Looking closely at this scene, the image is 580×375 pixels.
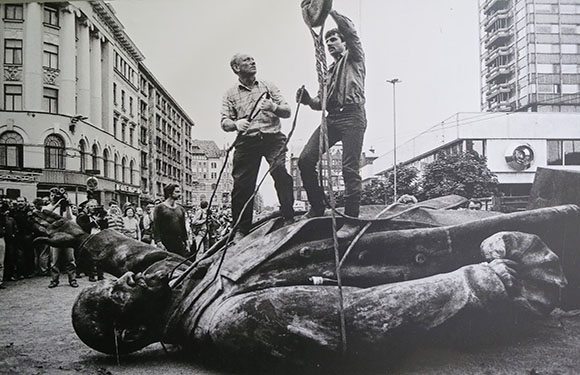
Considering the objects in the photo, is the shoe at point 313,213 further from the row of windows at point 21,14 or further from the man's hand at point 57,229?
the row of windows at point 21,14

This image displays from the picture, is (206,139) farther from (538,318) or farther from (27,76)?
(538,318)

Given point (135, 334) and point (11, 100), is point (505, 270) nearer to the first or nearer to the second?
point (135, 334)

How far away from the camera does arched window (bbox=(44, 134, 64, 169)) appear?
2.74 m

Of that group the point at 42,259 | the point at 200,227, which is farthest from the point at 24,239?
the point at 200,227

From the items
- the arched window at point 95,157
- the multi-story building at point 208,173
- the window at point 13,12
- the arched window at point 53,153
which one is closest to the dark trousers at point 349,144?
the multi-story building at point 208,173

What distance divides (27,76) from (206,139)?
3.26 feet

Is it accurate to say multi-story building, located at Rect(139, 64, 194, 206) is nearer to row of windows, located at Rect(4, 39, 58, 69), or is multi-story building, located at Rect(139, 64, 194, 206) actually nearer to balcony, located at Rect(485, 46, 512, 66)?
row of windows, located at Rect(4, 39, 58, 69)

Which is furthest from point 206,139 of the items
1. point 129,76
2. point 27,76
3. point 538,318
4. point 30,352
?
point 538,318

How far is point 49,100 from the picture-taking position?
109 inches

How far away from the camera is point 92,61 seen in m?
2.91

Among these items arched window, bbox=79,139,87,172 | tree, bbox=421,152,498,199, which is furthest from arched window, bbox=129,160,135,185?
tree, bbox=421,152,498,199

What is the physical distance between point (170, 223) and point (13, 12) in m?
1.43

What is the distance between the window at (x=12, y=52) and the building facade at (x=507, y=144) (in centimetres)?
190

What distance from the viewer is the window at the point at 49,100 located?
277 centimetres
